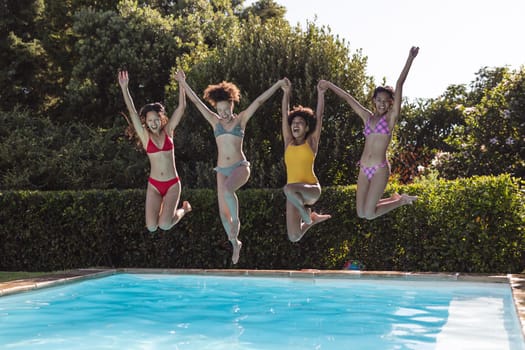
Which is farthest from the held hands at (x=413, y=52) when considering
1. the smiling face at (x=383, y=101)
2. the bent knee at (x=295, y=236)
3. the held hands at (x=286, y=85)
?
the bent knee at (x=295, y=236)

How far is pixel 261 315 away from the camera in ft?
32.2

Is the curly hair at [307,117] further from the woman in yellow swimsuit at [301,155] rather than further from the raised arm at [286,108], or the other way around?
the raised arm at [286,108]

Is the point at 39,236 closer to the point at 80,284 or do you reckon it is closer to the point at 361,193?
the point at 80,284

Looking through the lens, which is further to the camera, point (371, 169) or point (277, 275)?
point (277, 275)

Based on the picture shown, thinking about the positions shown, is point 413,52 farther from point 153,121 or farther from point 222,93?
point 153,121

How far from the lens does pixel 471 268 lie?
1298 centimetres

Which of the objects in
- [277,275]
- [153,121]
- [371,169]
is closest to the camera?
[371,169]

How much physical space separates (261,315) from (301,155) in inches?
105

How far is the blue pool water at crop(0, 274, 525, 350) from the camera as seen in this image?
8164 millimetres

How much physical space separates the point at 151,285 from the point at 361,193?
593 centimetres

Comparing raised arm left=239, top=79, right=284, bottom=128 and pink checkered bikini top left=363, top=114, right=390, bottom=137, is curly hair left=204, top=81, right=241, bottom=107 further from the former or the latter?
pink checkered bikini top left=363, top=114, right=390, bottom=137

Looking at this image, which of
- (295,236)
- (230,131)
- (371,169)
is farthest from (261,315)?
(371,169)

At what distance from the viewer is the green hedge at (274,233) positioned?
12867mm

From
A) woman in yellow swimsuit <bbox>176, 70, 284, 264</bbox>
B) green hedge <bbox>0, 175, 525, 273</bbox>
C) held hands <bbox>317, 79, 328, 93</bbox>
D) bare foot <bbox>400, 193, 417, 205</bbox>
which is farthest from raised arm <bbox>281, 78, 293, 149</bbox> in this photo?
green hedge <bbox>0, 175, 525, 273</bbox>
